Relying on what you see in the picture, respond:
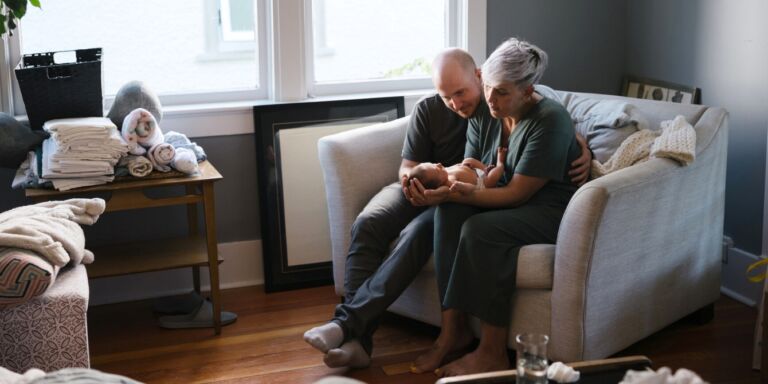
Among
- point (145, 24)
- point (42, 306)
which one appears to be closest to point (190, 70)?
point (145, 24)

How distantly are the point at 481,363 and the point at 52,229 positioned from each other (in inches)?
52.9

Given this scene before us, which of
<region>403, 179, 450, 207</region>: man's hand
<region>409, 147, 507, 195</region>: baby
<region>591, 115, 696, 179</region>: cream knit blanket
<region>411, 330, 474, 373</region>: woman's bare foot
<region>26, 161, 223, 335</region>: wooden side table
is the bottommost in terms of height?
<region>411, 330, 474, 373</region>: woman's bare foot

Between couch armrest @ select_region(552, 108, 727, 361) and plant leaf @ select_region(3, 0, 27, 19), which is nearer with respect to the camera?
couch armrest @ select_region(552, 108, 727, 361)

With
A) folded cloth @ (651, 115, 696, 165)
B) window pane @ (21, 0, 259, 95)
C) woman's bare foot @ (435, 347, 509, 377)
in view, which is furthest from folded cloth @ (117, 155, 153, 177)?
folded cloth @ (651, 115, 696, 165)

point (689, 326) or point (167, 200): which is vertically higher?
point (167, 200)

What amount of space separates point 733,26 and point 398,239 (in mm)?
1539

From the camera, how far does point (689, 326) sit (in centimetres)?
343

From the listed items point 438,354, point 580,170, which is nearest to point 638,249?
point 580,170

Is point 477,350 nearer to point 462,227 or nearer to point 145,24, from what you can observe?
point 462,227

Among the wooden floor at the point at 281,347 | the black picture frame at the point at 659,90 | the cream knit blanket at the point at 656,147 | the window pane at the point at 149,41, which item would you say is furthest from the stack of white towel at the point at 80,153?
the black picture frame at the point at 659,90

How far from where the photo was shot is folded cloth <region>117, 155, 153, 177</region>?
3.29 meters

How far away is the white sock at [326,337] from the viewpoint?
3.01 metres

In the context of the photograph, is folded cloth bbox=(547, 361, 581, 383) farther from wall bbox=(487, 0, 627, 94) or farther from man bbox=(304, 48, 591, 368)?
wall bbox=(487, 0, 627, 94)

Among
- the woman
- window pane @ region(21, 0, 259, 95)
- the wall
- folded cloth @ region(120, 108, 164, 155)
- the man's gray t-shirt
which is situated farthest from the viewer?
the wall
